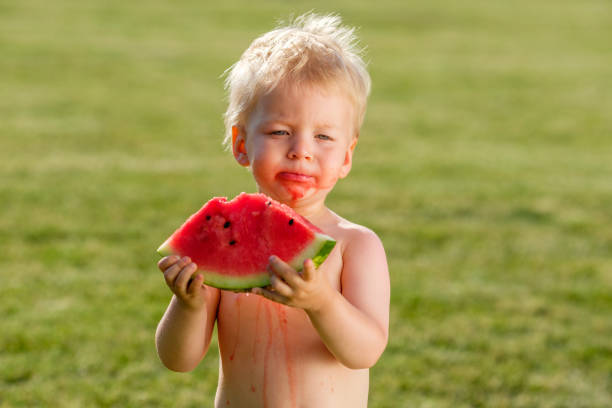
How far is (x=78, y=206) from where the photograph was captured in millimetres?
7152

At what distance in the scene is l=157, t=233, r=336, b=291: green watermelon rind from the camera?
6.74 feet

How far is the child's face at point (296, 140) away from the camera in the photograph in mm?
2227

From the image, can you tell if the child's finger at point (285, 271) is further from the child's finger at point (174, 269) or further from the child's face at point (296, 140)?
the child's face at point (296, 140)

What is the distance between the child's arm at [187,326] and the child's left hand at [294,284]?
0.24 m

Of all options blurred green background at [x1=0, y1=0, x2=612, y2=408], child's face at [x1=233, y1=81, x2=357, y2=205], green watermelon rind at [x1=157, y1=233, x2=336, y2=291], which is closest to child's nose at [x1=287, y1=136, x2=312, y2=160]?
child's face at [x1=233, y1=81, x2=357, y2=205]

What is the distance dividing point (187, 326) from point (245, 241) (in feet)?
0.96

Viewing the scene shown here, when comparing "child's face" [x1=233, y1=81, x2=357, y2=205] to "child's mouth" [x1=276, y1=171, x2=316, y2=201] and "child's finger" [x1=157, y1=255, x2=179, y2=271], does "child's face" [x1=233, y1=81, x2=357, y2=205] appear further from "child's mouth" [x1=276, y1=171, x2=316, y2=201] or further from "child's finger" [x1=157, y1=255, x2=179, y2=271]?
"child's finger" [x1=157, y1=255, x2=179, y2=271]

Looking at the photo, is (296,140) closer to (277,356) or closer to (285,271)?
(285,271)

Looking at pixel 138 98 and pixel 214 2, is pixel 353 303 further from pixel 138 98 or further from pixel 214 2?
pixel 214 2

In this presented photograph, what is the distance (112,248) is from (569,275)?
353 centimetres

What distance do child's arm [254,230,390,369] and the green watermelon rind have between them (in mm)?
103

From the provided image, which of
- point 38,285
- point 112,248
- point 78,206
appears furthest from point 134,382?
point 78,206

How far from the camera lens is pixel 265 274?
209 centimetres

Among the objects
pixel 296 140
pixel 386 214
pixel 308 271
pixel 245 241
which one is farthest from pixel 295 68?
pixel 386 214
